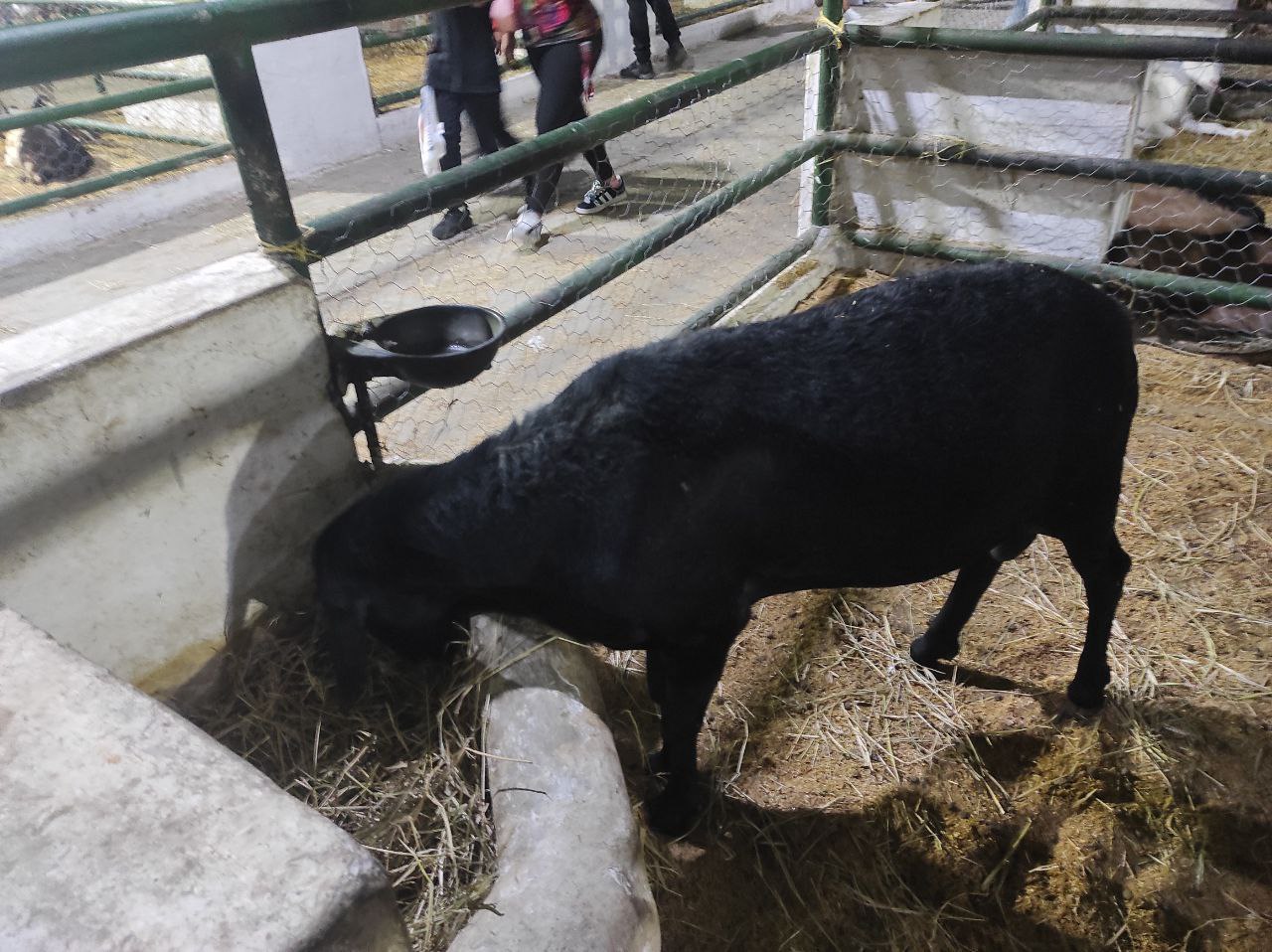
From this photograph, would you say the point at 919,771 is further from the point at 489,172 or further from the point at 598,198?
the point at 598,198

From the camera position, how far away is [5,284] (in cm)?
561

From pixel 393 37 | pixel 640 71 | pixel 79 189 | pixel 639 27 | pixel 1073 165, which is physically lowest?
pixel 640 71

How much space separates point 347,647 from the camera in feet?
6.14

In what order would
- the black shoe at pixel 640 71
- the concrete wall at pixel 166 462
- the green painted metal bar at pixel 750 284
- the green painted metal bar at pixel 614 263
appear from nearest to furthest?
the concrete wall at pixel 166 462
the green painted metal bar at pixel 614 263
the green painted metal bar at pixel 750 284
the black shoe at pixel 640 71

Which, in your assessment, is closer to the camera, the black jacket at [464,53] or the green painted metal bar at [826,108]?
the green painted metal bar at [826,108]

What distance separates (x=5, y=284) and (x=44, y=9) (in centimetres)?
377

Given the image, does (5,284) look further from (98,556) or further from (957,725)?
(957,725)

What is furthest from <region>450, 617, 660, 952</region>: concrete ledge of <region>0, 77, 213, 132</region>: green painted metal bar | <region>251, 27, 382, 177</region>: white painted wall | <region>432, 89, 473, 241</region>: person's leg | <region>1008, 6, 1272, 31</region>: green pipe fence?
<region>251, 27, 382, 177</region>: white painted wall

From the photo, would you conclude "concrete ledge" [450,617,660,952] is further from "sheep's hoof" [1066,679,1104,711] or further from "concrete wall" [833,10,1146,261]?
"concrete wall" [833,10,1146,261]

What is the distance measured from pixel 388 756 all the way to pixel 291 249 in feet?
3.65

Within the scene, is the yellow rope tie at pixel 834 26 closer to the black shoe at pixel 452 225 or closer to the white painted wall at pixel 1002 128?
the white painted wall at pixel 1002 128

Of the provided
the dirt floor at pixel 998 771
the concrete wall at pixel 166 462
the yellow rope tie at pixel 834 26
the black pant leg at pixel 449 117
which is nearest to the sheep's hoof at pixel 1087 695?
the dirt floor at pixel 998 771

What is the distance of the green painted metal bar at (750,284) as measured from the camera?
11.9 feet

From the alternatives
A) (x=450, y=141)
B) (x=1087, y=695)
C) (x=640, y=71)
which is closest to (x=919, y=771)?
(x=1087, y=695)
